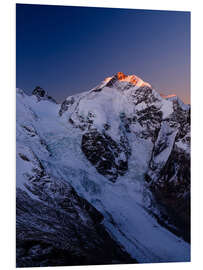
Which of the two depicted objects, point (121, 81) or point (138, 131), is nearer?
point (121, 81)

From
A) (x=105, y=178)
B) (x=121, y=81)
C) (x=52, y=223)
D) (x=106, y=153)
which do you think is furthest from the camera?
(x=106, y=153)

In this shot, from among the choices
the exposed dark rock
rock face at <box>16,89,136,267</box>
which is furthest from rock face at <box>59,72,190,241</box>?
rock face at <box>16,89,136,267</box>

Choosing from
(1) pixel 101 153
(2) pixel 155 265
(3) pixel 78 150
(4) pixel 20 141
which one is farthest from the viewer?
(1) pixel 101 153

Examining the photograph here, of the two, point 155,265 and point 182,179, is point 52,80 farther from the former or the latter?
point 155,265

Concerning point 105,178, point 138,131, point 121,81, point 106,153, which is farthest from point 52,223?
point 106,153

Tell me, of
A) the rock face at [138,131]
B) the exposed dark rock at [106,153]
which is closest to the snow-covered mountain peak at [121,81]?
the rock face at [138,131]

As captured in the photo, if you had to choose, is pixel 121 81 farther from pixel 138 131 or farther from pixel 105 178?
pixel 105 178

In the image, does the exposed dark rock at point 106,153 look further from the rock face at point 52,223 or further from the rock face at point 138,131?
the rock face at point 52,223
